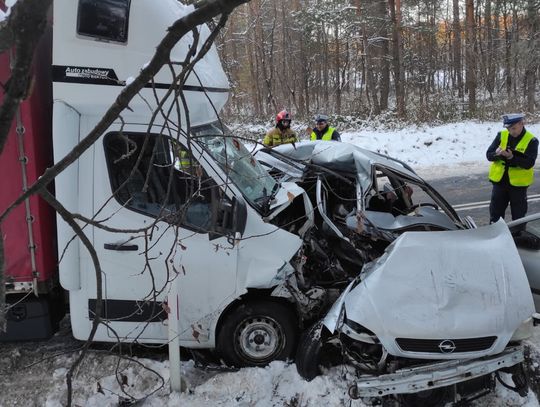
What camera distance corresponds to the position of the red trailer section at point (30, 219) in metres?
3.38

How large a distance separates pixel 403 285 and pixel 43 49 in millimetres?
2934

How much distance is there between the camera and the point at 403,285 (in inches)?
124

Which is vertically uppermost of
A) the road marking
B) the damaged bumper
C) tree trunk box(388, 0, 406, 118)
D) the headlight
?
tree trunk box(388, 0, 406, 118)

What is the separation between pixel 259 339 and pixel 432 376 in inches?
52.3

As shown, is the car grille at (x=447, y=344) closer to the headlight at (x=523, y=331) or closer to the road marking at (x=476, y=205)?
the headlight at (x=523, y=331)

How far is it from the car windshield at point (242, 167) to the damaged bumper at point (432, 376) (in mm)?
1547

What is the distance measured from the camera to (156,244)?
11.6 ft

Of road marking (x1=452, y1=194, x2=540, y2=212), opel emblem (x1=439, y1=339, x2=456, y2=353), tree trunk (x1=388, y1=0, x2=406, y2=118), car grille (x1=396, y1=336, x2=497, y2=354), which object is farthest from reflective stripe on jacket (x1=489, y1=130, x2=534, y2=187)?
tree trunk (x1=388, y1=0, x2=406, y2=118)

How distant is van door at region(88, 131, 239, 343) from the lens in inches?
138

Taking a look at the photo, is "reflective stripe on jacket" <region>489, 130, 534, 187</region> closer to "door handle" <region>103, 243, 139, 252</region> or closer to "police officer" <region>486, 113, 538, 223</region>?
"police officer" <region>486, 113, 538, 223</region>

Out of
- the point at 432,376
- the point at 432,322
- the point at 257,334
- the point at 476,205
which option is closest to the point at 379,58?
the point at 476,205

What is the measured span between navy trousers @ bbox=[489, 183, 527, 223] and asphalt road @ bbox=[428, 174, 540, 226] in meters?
0.87

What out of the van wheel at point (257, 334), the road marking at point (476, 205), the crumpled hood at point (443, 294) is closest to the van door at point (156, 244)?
the van wheel at point (257, 334)

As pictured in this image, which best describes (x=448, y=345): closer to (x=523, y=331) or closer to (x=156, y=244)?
(x=523, y=331)
